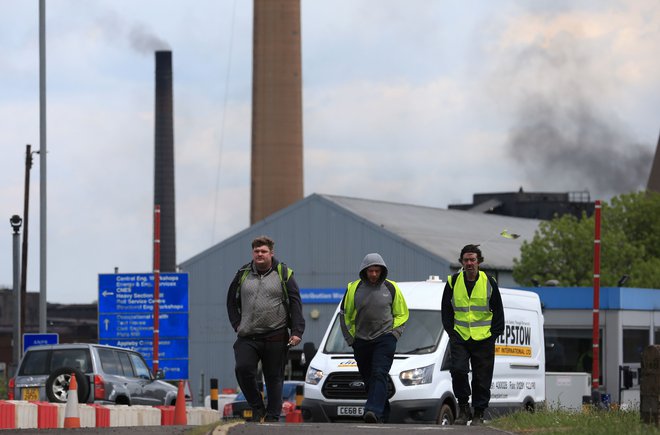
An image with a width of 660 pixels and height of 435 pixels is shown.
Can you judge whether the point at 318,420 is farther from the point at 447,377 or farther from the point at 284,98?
the point at 284,98

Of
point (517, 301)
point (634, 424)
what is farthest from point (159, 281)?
point (634, 424)

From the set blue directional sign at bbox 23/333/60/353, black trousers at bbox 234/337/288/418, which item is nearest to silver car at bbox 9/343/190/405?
blue directional sign at bbox 23/333/60/353

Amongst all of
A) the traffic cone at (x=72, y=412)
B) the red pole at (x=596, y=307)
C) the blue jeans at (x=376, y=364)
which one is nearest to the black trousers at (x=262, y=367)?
the blue jeans at (x=376, y=364)

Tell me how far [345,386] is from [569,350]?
15367 mm

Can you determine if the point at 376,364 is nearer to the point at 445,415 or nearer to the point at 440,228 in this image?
the point at 445,415

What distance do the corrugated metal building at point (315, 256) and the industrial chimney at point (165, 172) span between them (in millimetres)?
13291

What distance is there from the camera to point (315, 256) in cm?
7319

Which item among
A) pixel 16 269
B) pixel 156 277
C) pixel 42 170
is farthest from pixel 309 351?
pixel 16 269

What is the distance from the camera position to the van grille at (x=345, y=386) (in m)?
18.9

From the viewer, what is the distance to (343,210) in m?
72.6

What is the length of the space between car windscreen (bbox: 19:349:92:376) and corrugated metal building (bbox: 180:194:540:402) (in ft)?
140

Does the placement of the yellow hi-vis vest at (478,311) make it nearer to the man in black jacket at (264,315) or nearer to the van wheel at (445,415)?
the man in black jacket at (264,315)

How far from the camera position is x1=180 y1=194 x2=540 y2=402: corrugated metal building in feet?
231

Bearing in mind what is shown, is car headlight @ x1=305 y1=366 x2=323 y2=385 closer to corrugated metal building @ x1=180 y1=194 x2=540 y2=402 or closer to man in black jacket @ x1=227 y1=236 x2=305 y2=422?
man in black jacket @ x1=227 y1=236 x2=305 y2=422
